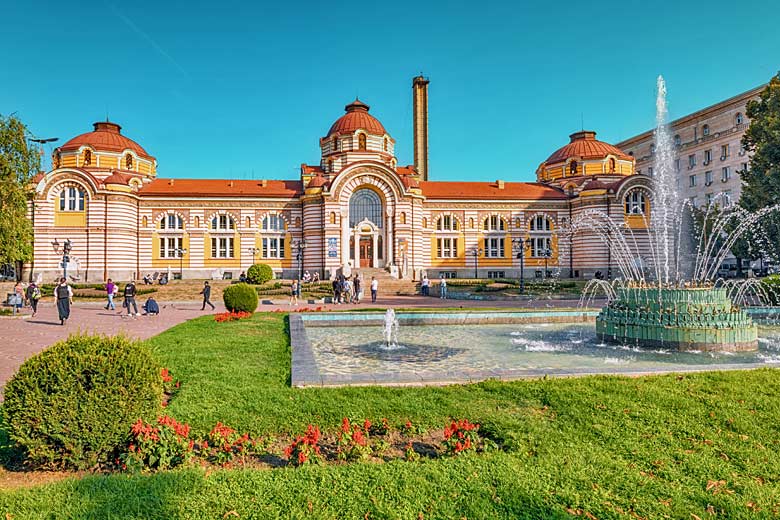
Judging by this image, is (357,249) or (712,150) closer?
(357,249)

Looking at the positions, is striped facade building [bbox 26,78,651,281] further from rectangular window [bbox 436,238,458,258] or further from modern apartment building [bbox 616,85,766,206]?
modern apartment building [bbox 616,85,766,206]

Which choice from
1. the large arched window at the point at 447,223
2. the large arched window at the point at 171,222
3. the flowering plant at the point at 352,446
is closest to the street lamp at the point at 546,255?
the large arched window at the point at 447,223

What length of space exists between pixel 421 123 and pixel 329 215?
21.5 m

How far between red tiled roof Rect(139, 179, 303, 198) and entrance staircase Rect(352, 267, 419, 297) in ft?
32.3

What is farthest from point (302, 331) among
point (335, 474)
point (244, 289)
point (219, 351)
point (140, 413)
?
point (335, 474)

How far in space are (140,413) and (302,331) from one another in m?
7.65

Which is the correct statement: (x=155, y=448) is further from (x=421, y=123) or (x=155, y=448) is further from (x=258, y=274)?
(x=421, y=123)

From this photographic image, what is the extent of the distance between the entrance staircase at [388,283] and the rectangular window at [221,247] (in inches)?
436

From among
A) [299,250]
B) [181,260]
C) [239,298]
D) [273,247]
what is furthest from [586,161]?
[239,298]

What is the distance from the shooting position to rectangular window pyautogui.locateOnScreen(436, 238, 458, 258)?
147 feet

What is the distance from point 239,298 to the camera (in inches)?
698

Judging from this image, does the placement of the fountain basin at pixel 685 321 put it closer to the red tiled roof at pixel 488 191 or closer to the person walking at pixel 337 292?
the person walking at pixel 337 292

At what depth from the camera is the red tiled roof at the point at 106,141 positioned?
141ft

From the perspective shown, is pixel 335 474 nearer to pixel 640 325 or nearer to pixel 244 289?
pixel 640 325
